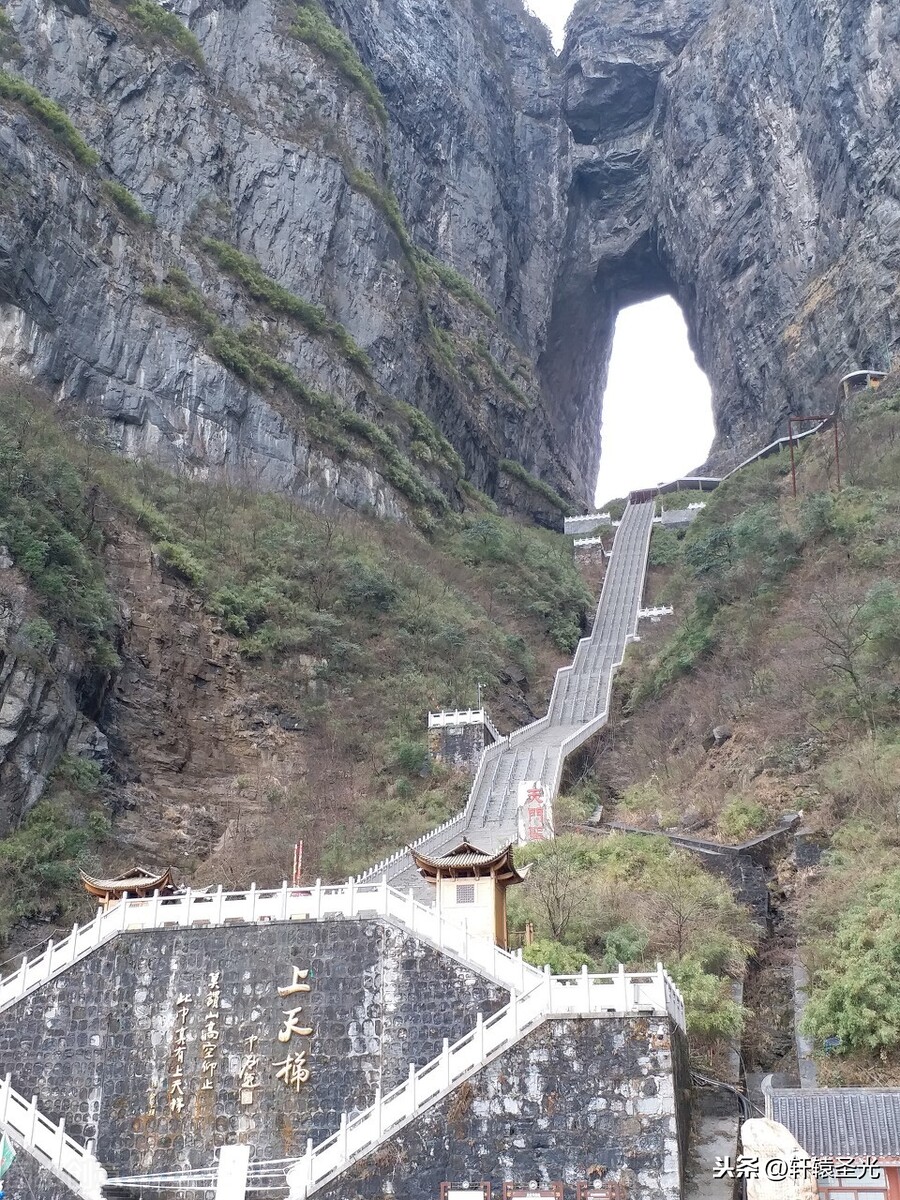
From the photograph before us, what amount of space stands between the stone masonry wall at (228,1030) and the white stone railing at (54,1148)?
1.14ft

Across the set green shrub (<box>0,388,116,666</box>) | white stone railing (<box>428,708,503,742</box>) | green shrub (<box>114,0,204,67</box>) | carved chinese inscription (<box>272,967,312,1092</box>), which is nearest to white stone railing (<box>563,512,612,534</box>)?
green shrub (<box>114,0,204,67</box>)

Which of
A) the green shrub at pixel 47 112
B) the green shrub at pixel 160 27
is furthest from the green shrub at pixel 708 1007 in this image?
the green shrub at pixel 160 27

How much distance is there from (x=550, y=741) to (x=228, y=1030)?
1751 cm

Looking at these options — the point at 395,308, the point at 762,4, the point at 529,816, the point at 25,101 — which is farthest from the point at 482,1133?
the point at 762,4

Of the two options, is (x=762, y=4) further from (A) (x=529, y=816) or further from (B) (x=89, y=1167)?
(B) (x=89, y=1167)

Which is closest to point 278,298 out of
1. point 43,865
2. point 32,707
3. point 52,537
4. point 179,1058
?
point 52,537

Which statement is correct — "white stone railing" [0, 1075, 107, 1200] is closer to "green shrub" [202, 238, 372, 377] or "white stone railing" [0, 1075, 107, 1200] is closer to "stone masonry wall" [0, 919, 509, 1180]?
"stone masonry wall" [0, 919, 509, 1180]

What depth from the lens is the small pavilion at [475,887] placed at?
16688mm

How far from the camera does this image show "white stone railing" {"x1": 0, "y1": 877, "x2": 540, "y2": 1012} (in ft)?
52.7

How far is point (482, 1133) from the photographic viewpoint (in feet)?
45.6

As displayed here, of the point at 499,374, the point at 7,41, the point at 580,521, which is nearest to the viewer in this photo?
the point at 7,41

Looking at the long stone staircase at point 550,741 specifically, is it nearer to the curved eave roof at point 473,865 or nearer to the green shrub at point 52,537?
the curved eave roof at point 473,865

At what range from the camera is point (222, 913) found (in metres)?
16.6

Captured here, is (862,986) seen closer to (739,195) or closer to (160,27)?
(160,27)
